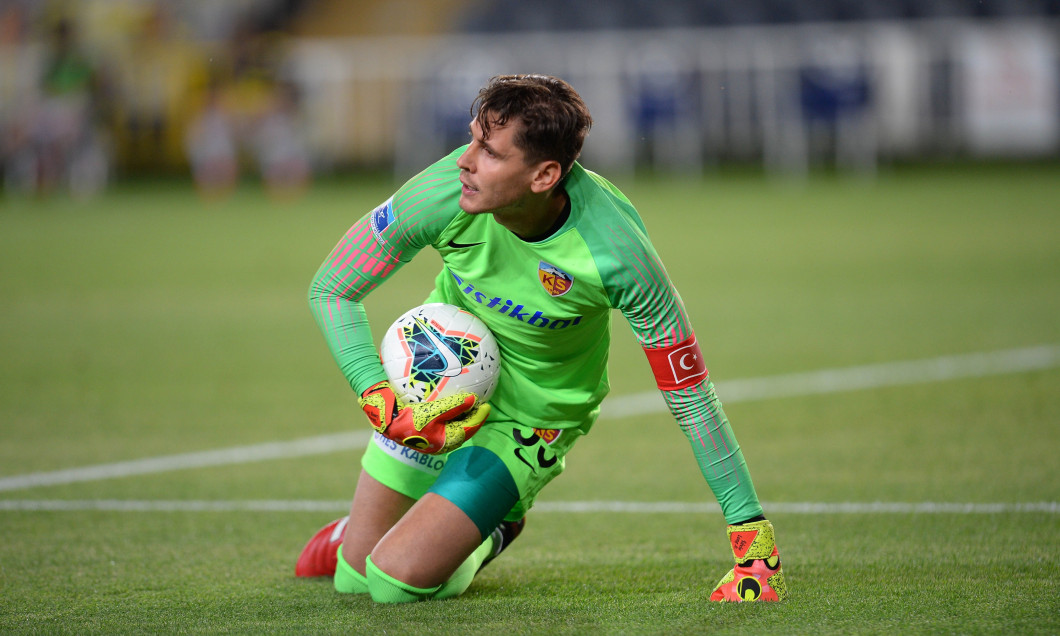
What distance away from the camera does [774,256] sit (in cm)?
1309

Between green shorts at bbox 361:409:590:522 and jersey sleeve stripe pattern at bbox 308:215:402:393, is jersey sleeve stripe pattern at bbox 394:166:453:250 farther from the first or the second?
green shorts at bbox 361:409:590:522

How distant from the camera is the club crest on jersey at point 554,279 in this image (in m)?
3.75

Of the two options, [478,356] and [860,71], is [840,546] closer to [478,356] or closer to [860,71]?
[478,356]

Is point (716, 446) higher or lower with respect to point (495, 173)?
lower

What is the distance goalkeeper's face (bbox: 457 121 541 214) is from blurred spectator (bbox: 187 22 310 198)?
1695cm

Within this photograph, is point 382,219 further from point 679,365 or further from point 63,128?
point 63,128

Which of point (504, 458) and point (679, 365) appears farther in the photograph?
point (504, 458)

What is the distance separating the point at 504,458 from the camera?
4.01m

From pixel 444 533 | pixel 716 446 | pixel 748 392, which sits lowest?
pixel 748 392

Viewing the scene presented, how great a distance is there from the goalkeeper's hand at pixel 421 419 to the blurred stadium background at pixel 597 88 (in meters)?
17.5

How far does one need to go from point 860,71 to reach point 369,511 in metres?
20.0

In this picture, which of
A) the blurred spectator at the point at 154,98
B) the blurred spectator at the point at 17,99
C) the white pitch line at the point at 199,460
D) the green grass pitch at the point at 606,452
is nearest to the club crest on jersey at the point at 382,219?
the green grass pitch at the point at 606,452

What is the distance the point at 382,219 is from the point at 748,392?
12.8ft

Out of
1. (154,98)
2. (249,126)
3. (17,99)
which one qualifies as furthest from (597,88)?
(17,99)
